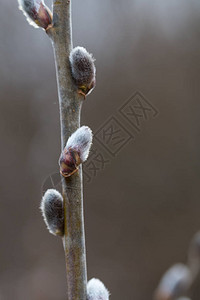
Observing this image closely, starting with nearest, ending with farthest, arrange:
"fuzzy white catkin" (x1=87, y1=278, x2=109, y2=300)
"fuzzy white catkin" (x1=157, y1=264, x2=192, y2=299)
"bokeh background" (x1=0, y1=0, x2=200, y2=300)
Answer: "fuzzy white catkin" (x1=87, y1=278, x2=109, y2=300)
"fuzzy white catkin" (x1=157, y1=264, x2=192, y2=299)
"bokeh background" (x1=0, y1=0, x2=200, y2=300)

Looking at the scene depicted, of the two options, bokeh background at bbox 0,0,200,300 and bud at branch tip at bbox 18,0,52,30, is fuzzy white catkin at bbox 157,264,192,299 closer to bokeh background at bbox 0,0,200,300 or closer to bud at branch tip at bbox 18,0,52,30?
bud at branch tip at bbox 18,0,52,30

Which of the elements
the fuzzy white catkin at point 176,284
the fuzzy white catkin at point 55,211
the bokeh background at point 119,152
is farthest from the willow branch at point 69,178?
the bokeh background at point 119,152

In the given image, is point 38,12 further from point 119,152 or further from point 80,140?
point 119,152

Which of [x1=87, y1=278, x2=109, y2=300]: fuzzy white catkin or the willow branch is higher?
the willow branch

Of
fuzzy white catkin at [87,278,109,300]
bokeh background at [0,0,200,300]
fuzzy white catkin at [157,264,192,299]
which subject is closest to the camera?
fuzzy white catkin at [87,278,109,300]

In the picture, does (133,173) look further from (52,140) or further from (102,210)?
(52,140)

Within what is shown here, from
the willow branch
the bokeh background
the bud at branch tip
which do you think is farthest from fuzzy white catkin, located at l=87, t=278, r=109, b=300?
the bokeh background
